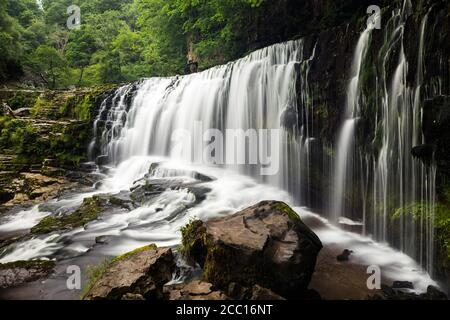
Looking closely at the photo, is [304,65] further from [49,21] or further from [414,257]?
[49,21]

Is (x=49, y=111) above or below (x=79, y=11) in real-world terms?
below

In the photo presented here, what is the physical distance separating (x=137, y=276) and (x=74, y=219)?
5.16m

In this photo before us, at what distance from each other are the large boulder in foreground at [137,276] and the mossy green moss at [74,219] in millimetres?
3846

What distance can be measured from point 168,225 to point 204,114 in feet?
22.4

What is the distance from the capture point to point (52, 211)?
10320 millimetres

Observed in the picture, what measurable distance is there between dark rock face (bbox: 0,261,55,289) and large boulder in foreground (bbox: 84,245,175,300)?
5.82 feet

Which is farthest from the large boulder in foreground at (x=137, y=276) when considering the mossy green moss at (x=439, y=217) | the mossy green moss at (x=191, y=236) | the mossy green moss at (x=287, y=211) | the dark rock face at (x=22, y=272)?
the mossy green moss at (x=439, y=217)

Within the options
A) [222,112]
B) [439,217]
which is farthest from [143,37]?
[439,217]

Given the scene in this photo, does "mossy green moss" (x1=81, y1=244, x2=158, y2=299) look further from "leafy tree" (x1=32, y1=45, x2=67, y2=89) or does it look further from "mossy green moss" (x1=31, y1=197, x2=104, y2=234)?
"leafy tree" (x1=32, y1=45, x2=67, y2=89)

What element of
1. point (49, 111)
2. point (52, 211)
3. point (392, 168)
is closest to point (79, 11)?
point (49, 111)

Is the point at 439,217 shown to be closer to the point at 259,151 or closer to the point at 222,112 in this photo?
the point at 259,151

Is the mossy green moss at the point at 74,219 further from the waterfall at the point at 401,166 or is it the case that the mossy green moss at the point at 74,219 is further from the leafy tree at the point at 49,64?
the leafy tree at the point at 49,64
